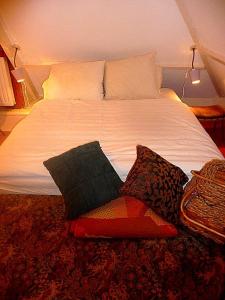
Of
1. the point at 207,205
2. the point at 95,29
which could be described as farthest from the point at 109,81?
the point at 207,205

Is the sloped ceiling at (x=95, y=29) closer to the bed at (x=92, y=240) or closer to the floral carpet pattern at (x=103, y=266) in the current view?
the bed at (x=92, y=240)

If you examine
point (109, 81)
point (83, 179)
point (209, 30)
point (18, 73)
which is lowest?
point (83, 179)

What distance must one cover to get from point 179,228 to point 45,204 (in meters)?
0.71

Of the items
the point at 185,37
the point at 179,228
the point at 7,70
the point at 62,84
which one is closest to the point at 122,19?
the point at 185,37

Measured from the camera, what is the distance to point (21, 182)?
4.33 feet

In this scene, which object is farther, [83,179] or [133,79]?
[133,79]

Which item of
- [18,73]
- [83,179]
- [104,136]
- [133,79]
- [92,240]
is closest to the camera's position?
[92,240]

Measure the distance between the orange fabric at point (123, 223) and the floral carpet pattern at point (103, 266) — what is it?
34mm

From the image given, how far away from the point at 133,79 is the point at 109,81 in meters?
0.25

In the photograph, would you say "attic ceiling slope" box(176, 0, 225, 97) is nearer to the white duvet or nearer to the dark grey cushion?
the white duvet

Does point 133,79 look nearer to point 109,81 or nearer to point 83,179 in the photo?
point 109,81

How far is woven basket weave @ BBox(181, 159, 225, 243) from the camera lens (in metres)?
0.83

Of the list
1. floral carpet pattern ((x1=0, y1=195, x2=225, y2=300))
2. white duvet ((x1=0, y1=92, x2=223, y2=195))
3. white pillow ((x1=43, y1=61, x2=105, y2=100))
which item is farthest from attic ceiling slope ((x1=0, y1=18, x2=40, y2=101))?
floral carpet pattern ((x1=0, y1=195, x2=225, y2=300))

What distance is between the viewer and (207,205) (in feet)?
2.93
